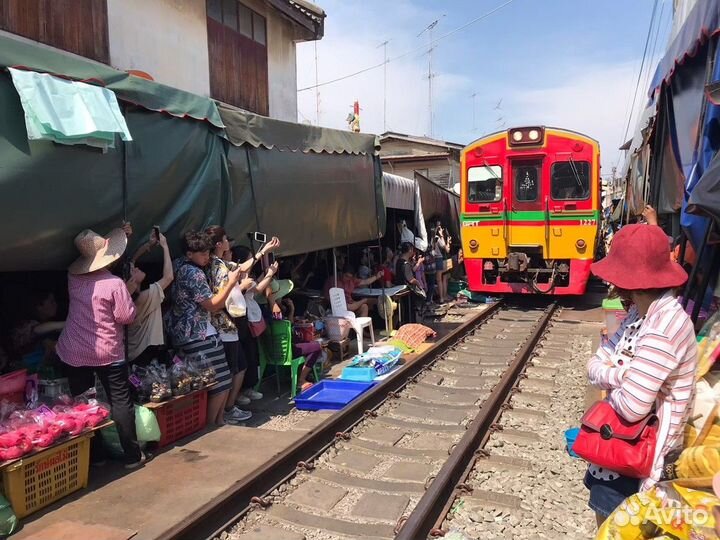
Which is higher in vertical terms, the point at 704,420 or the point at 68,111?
the point at 68,111

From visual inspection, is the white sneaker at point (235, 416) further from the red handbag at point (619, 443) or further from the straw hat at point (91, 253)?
the red handbag at point (619, 443)

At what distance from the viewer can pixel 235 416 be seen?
5445 millimetres

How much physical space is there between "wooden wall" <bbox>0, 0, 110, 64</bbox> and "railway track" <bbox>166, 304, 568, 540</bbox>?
17.4 ft

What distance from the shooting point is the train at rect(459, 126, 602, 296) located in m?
10.7

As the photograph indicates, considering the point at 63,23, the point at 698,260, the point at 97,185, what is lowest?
the point at 698,260

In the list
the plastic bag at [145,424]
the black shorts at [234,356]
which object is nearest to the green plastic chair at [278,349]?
the black shorts at [234,356]

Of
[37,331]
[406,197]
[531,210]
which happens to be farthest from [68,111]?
[531,210]

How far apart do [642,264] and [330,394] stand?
4471 millimetres

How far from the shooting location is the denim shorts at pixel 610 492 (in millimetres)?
2184

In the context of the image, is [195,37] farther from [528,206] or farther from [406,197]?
[528,206]

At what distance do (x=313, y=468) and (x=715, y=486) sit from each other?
3.07 metres

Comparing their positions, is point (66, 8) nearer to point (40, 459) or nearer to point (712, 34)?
point (40, 459)

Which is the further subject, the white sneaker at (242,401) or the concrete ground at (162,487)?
the white sneaker at (242,401)

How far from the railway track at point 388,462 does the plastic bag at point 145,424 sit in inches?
39.5
